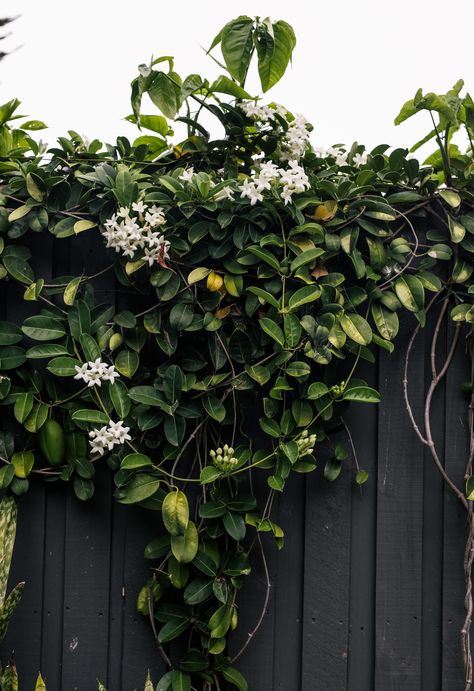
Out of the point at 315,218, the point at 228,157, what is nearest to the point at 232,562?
the point at 315,218

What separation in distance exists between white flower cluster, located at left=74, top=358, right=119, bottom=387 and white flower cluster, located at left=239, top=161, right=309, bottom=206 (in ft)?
1.91

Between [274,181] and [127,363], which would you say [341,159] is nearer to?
[274,181]

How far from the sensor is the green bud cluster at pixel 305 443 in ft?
5.98

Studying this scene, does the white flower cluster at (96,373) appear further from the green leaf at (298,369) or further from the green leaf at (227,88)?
the green leaf at (227,88)

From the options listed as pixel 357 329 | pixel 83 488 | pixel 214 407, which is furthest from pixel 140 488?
pixel 357 329

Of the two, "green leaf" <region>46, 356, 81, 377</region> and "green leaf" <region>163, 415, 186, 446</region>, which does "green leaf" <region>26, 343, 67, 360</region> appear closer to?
"green leaf" <region>46, 356, 81, 377</region>

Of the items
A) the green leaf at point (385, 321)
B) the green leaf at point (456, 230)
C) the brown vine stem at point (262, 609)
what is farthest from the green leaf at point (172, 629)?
the green leaf at point (456, 230)

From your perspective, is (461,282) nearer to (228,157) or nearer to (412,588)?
(228,157)

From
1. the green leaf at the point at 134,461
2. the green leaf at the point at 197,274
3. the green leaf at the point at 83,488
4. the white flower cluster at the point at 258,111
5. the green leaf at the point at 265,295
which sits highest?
the white flower cluster at the point at 258,111

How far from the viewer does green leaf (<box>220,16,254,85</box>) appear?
191 centimetres

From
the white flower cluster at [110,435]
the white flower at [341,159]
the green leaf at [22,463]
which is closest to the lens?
the white flower cluster at [110,435]

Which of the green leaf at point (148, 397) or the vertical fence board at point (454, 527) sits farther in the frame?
the vertical fence board at point (454, 527)

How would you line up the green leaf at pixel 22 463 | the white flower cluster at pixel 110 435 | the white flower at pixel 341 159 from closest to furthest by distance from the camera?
the white flower cluster at pixel 110 435, the green leaf at pixel 22 463, the white flower at pixel 341 159

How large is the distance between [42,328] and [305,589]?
3.47ft
